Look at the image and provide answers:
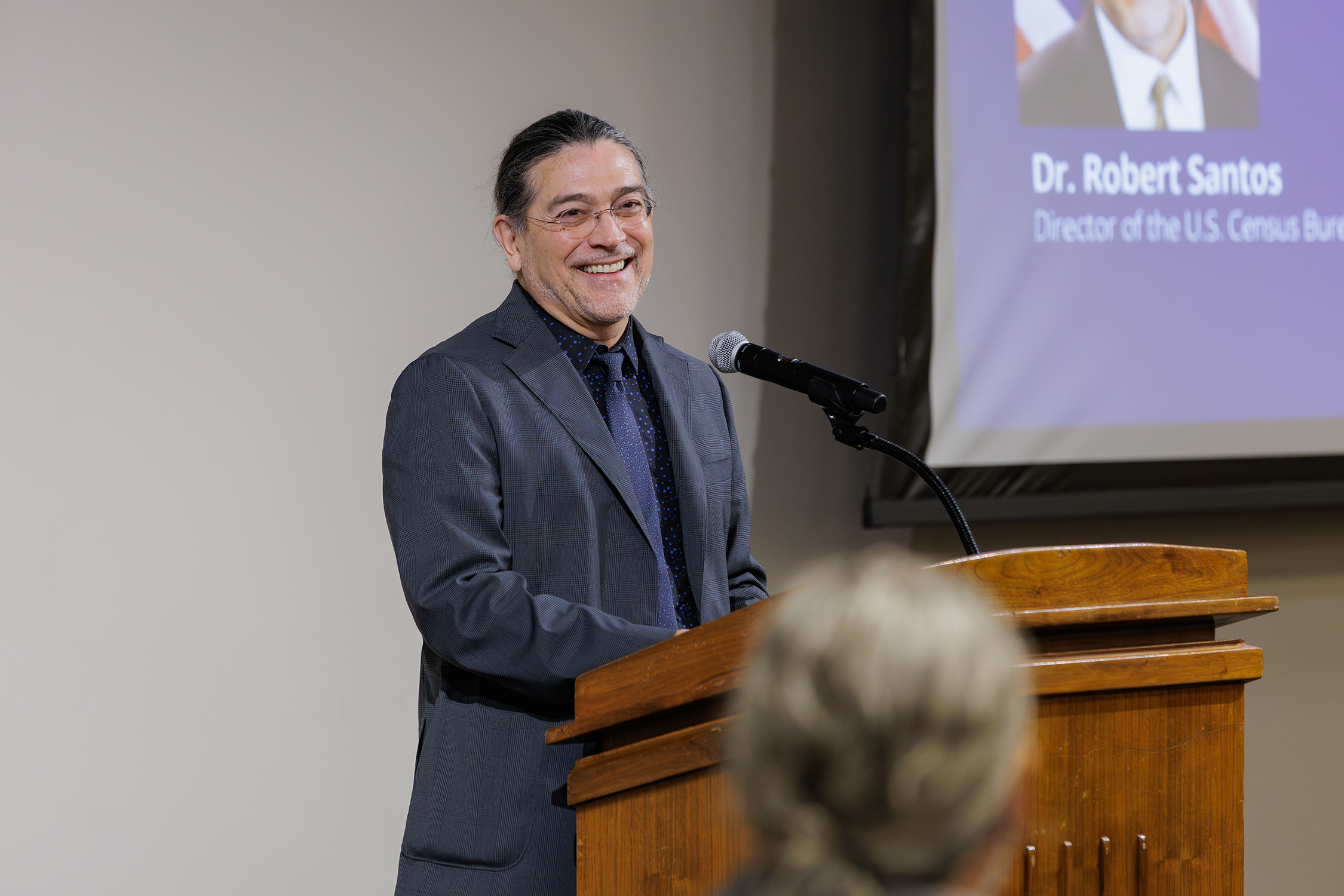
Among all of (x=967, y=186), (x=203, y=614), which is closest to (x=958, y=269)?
(x=967, y=186)

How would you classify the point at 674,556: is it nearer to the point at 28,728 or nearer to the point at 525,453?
the point at 525,453

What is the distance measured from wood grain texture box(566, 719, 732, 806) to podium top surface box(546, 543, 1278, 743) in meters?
0.03

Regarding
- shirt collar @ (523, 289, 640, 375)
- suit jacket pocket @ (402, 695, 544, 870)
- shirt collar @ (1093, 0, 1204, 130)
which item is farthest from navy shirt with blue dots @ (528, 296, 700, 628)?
shirt collar @ (1093, 0, 1204, 130)

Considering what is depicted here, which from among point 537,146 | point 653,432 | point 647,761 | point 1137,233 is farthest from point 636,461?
point 1137,233

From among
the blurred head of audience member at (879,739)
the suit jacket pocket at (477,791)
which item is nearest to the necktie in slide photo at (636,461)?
the suit jacket pocket at (477,791)

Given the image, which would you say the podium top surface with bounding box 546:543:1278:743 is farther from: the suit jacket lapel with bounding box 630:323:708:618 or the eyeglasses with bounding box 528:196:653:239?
the eyeglasses with bounding box 528:196:653:239

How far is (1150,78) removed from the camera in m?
2.84

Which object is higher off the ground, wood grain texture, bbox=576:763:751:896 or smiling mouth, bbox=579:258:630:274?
smiling mouth, bbox=579:258:630:274

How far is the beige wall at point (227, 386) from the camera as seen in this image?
2.45 meters

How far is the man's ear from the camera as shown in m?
1.68

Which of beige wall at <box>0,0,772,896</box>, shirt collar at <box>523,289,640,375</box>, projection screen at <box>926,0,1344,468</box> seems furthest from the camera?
projection screen at <box>926,0,1344,468</box>

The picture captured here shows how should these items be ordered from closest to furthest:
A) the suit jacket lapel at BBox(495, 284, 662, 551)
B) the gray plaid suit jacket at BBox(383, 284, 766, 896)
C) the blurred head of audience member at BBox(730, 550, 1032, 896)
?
the blurred head of audience member at BBox(730, 550, 1032, 896) → the gray plaid suit jacket at BBox(383, 284, 766, 896) → the suit jacket lapel at BBox(495, 284, 662, 551)

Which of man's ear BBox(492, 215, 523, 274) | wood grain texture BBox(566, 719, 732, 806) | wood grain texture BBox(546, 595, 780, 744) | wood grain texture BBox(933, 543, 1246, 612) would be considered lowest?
wood grain texture BBox(566, 719, 732, 806)

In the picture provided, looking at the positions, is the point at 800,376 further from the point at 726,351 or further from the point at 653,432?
the point at 653,432
